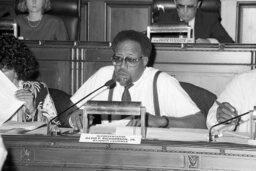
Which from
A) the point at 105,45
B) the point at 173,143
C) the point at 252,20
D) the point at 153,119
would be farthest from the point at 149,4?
the point at 173,143

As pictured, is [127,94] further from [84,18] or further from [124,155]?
[84,18]

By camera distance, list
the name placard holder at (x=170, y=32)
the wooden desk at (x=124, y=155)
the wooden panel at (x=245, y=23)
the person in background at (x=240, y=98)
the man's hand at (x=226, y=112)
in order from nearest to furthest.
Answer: the wooden desk at (x=124, y=155) → the man's hand at (x=226, y=112) → the person in background at (x=240, y=98) → the name placard holder at (x=170, y=32) → the wooden panel at (x=245, y=23)

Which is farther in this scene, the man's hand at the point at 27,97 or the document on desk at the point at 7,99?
the man's hand at the point at 27,97

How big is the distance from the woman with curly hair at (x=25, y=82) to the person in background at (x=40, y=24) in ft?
4.00

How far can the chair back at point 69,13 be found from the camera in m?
4.74

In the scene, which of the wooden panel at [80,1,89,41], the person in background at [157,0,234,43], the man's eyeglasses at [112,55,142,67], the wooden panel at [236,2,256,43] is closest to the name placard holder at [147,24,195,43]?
the person in background at [157,0,234,43]

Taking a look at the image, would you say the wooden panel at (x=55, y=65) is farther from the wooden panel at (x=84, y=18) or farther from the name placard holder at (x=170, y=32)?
the wooden panel at (x=84, y=18)

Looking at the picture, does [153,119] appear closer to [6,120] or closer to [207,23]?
[6,120]

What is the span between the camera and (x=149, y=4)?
5.57 metres

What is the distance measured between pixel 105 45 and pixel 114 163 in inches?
70.6

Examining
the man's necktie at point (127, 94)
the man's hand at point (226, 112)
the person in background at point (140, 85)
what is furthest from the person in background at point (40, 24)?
the man's hand at point (226, 112)

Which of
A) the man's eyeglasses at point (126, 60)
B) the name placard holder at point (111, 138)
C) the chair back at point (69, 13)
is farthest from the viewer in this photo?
the chair back at point (69, 13)

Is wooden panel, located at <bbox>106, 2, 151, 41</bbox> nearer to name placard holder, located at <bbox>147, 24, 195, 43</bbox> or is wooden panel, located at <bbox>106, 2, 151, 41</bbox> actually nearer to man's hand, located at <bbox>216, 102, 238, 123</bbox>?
name placard holder, located at <bbox>147, 24, 195, 43</bbox>

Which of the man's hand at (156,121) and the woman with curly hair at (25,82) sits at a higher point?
the woman with curly hair at (25,82)
